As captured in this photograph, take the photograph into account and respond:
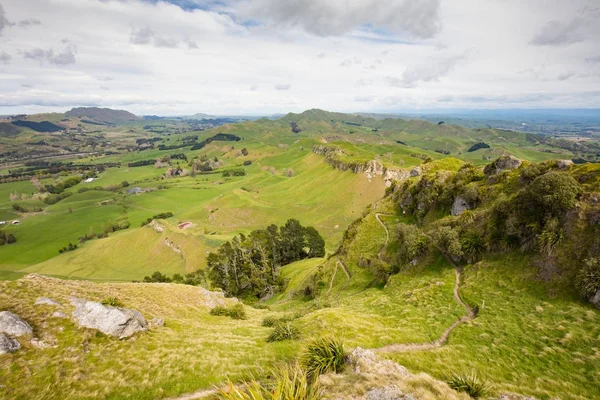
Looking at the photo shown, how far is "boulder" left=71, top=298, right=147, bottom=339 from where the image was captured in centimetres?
Result: 2308

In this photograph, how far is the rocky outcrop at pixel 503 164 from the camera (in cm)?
5272

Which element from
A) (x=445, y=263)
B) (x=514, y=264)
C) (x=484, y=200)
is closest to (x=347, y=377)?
(x=514, y=264)

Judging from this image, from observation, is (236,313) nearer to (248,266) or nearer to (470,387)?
(470,387)

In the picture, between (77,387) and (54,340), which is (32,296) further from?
(77,387)

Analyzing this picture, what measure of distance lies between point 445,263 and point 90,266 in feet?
490

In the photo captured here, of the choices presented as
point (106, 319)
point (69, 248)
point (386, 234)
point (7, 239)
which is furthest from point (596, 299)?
point (7, 239)

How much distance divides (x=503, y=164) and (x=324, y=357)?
5485 centimetres

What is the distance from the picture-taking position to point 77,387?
1773 centimetres

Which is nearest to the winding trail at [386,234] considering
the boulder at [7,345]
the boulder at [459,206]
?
the boulder at [459,206]

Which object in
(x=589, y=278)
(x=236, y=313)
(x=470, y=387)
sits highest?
(x=589, y=278)

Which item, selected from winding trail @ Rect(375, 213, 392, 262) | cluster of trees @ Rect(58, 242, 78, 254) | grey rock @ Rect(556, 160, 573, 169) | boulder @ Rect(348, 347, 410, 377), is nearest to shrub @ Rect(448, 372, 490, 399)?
boulder @ Rect(348, 347, 410, 377)

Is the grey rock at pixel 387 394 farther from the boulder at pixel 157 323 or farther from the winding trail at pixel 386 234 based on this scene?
the winding trail at pixel 386 234

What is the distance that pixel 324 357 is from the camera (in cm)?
1680

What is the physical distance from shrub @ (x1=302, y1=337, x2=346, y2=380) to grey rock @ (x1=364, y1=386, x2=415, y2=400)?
3364 millimetres
